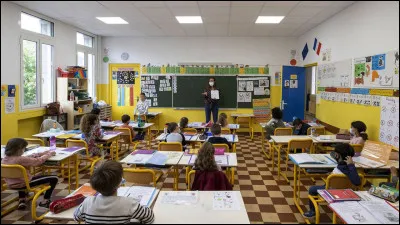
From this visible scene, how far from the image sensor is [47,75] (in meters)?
6.53

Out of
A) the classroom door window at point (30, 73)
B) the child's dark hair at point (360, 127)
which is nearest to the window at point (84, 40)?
the classroom door window at point (30, 73)

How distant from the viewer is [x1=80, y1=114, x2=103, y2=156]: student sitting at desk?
4.69m

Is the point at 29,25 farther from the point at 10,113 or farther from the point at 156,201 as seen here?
the point at 156,201

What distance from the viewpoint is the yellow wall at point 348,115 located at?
4.22 m

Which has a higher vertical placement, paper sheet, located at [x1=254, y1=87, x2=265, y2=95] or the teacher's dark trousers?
paper sheet, located at [x1=254, y1=87, x2=265, y2=95]

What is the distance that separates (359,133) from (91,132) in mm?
3895

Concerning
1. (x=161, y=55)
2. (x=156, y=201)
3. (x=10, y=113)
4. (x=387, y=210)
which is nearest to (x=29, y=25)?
(x=10, y=113)

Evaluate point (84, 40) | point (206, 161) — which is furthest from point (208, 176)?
point (84, 40)

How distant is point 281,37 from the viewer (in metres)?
8.60

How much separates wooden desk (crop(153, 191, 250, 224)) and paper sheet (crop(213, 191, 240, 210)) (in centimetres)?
3

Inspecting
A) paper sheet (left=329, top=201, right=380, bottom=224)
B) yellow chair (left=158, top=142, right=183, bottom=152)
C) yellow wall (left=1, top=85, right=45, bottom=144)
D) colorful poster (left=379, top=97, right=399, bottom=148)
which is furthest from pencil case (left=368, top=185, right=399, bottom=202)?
yellow wall (left=1, top=85, right=45, bottom=144)

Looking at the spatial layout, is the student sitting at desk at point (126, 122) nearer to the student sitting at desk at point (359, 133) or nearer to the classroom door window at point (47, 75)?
the classroom door window at point (47, 75)

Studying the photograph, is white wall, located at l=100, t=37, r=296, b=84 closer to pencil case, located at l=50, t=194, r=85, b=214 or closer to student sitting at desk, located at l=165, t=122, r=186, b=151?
student sitting at desk, located at l=165, t=122, r=186, b=151

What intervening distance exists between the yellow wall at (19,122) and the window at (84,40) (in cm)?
245
